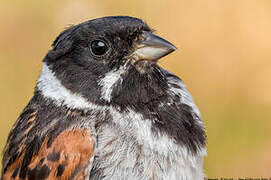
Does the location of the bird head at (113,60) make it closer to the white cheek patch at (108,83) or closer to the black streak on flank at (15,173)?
the white cheek patch at (108,83)

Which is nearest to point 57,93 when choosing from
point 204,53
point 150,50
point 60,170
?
point 60,170

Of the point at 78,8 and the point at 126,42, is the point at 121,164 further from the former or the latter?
the point at 78,8

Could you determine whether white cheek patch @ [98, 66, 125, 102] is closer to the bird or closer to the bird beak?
the bird

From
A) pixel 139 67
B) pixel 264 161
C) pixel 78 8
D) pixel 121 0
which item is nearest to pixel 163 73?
pixel 139 67

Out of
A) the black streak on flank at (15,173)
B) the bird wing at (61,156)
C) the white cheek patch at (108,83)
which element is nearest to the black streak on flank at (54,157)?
the bird wing at (61,156)

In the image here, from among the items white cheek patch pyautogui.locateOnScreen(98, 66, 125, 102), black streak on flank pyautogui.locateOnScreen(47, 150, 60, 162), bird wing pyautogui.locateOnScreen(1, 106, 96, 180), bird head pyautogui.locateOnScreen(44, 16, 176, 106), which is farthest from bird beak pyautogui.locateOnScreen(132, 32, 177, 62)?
black streak on flank pyautogui.locateOnScreen(47, 150, 60, 162)
